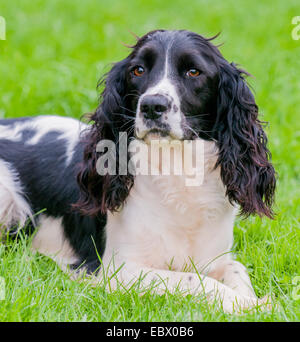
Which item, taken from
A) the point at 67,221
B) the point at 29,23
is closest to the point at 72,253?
the point at 67,221

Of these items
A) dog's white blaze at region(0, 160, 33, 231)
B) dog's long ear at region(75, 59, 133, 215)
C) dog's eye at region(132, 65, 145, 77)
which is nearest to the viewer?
dog's eye at region(132, 65, 145, 77)

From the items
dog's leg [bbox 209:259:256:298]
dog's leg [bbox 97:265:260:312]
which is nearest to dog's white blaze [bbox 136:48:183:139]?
dog's leg [bbox 97:265:260:312]

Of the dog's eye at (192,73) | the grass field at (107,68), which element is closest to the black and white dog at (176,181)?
the dog's eye at (192,73)

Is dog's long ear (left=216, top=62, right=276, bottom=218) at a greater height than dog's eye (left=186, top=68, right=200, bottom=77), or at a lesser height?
lesser

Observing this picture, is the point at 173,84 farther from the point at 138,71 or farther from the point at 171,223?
the point at 171,223

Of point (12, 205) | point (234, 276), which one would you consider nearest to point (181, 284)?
point (234, 276)

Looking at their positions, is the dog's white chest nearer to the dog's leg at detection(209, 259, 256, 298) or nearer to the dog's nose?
the dog's leg at detection(209, 259, 256, 298)

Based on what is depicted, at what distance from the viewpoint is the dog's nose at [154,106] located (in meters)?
3.46

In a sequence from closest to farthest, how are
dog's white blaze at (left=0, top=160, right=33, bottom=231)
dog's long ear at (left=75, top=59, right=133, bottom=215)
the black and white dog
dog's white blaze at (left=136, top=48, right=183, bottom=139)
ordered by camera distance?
dog's white blaze at (left=136, top=48, right=183, bottom=139), the black and white dog, dog's long ear at (left=75, top=59, right=133, bottom=215), dog's white blaze at (left=0, top=160, right=33, bottom=231)

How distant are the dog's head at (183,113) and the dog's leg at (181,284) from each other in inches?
18.8

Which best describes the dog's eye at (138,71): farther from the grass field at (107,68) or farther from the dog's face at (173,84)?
the grass field at (107,68)

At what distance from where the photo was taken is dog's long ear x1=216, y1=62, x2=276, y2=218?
391 cm
